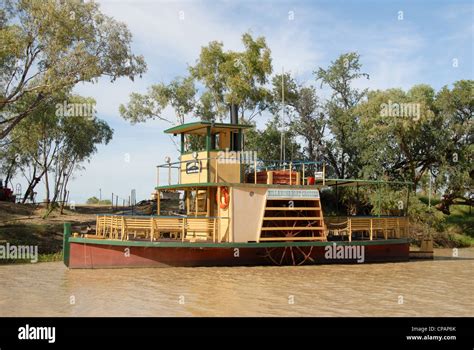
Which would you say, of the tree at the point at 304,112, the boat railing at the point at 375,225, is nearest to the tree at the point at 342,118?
the tree at the point at 304,112

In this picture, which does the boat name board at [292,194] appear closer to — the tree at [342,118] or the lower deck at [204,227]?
the lower deck at [204,227]

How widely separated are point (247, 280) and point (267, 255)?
320 cm

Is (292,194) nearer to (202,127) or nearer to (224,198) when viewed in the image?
(224,198)

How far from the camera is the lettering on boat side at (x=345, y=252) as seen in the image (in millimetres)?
18969

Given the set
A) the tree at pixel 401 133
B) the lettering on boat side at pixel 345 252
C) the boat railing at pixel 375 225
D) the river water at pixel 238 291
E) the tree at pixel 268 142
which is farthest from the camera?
the tree at pixel 268 142

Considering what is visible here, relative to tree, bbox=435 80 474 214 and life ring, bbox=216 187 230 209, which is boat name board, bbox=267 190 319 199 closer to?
life ring, bbox=216 187 230 209

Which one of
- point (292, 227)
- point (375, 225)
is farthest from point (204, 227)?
point (375, 225)

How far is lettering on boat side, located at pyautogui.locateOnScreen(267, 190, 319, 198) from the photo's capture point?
18.1 meters

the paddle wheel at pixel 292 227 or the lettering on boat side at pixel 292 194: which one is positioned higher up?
the lettering on boat side at pixel 292 194
